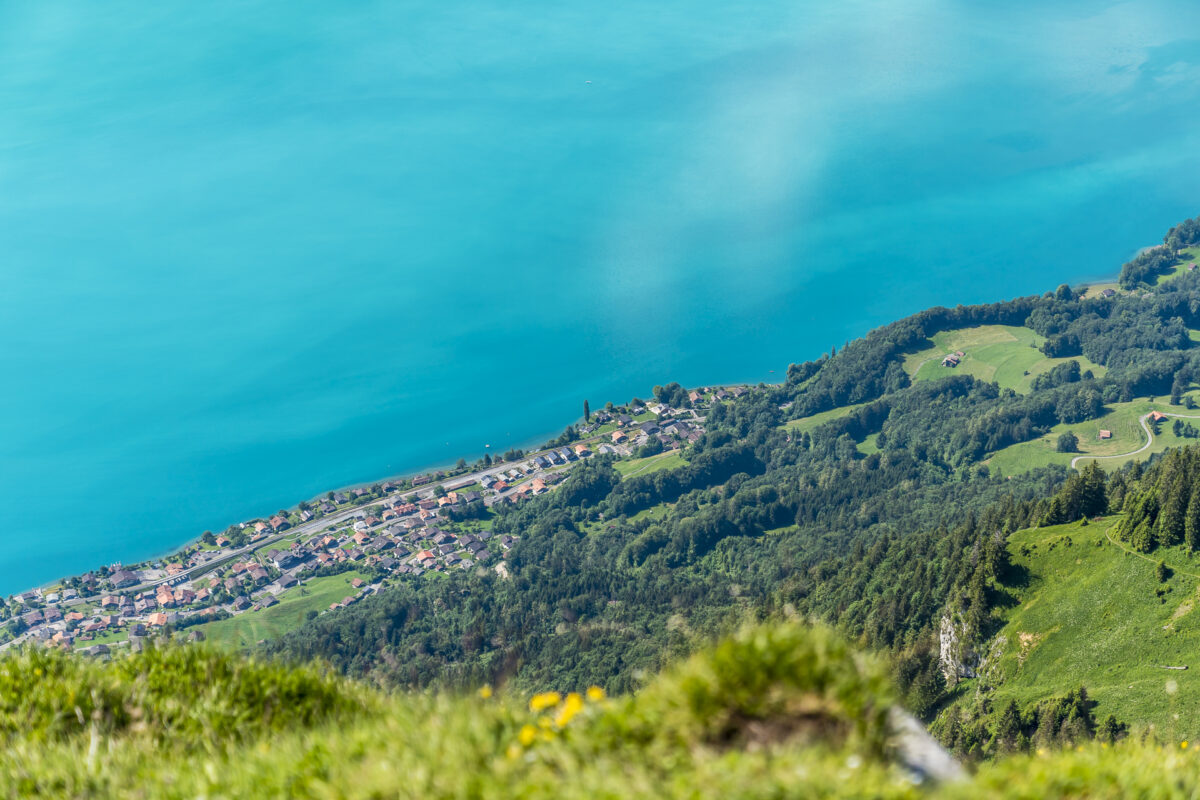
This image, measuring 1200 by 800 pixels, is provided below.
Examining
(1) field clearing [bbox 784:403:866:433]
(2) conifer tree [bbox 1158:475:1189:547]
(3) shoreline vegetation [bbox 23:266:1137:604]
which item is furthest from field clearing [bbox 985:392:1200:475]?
(2) conifer tree [bbox 1158:475:1189:547]

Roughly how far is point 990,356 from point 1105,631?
316 ft

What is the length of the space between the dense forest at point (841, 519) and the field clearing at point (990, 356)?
1.59 meters

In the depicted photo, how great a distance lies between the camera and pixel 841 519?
95188 millimetres

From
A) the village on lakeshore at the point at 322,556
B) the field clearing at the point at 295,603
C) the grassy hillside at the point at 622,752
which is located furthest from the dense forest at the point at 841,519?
the grassy hillside at the point at 622,752

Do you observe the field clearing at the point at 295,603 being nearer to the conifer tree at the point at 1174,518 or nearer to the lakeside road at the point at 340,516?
the lakeside road at the point at 340,516

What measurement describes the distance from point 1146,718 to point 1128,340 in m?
112

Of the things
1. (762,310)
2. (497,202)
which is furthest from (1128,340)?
(497,202)

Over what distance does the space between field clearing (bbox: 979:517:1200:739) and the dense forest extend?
1.51m

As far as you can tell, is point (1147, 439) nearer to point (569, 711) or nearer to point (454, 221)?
point (454, 221)

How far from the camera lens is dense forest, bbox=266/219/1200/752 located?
4984 cm

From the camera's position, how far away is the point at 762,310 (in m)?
122

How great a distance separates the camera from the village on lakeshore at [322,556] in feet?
267

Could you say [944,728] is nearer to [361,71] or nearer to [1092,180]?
[1092,180]

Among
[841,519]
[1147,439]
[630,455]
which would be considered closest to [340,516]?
[630,455]
